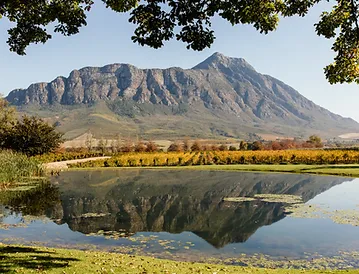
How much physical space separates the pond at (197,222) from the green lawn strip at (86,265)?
1779 millimetres

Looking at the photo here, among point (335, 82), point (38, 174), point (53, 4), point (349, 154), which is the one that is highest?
point (53, 4)

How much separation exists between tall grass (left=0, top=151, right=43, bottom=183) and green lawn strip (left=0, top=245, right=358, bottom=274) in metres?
18.6

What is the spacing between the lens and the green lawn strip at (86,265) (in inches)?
318

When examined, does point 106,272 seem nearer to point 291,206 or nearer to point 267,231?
point 267,231

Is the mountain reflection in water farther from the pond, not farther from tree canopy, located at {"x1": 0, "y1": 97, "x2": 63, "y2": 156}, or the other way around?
tree canopy, located at {"x1": 0, "y1": 97, "x2": 63, "y2": 156}

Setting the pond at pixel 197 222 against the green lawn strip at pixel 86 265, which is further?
the pond at pixel 197 222

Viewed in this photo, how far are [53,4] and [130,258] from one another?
767 centimetres

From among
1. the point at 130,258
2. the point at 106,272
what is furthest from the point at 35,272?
the point at 130,258

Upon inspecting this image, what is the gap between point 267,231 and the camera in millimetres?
15320

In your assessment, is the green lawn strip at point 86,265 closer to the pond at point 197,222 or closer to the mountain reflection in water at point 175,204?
the pond at point 197,222

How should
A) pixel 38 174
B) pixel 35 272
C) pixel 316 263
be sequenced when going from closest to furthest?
pixel 35 272
pixel 316 263
pixel 38 174

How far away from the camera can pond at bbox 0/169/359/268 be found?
Answer: 40.1 ft

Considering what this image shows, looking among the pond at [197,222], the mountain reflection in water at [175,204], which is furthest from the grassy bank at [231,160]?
the pond at [197,222]

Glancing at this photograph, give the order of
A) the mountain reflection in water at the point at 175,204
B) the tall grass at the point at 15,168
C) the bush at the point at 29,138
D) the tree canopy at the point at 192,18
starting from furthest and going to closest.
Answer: the bush at the point at 29,138 < the tall grass at the point at 15,168 < the mountain reflection in water at the point at 175,204 < the tree canopy at the point at 192,18
